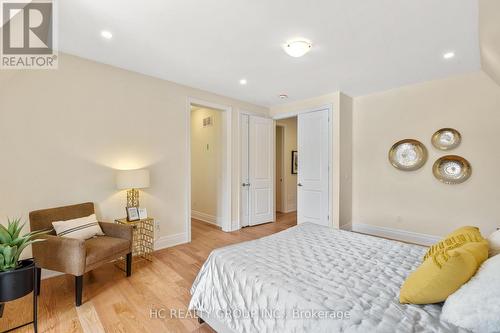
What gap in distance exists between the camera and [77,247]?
6.96 feet

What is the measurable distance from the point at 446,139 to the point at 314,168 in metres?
2.05

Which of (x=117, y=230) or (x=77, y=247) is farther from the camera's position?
(x=117, y=230)

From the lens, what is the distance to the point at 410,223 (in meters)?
3.88

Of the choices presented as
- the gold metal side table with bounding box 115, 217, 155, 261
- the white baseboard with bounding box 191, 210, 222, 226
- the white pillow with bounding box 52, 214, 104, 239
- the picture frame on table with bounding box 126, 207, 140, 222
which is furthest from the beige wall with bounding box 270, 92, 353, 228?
the white pillow with bounding box 52, 214, 104, 239

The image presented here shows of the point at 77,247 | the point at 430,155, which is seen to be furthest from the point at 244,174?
the point at 430,155

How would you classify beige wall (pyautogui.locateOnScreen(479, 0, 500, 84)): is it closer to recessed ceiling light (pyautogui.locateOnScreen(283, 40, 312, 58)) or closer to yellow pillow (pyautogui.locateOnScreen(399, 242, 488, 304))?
recessed ceiling light (pyautogui.locateOnScreen(283, 40, 312, 58))

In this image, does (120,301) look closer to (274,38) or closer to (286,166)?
(274,38)

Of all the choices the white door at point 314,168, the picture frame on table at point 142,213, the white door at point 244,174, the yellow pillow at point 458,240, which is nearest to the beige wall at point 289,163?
the white door at point 314,168

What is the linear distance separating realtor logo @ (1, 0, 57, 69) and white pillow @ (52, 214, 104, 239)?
5.63 ft

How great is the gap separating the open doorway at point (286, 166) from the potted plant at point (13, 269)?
16.8 feet

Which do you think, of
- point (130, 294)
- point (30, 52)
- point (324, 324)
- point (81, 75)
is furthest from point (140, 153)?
point (324, 324)

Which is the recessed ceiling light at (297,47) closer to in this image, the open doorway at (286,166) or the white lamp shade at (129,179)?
the white lamp shade at (129,179)

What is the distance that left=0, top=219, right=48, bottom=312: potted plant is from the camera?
61.7 inches

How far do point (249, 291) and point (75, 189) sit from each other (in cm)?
253
